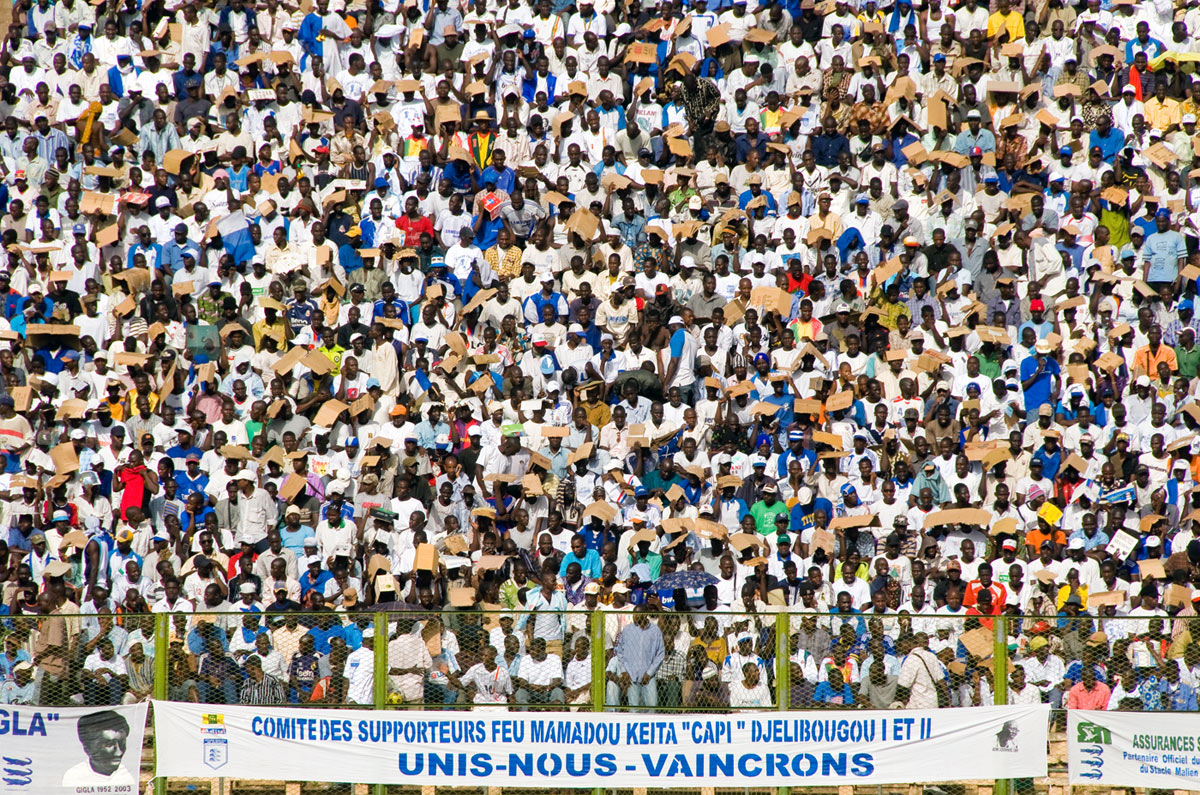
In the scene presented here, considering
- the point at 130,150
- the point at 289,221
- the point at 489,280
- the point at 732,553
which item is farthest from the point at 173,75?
the point at 732,553

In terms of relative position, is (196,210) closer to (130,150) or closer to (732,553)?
(130,150)

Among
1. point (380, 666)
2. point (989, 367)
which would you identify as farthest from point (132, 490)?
point (989, 367)

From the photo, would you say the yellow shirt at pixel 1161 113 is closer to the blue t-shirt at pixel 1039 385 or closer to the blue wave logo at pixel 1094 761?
the blue t-shirt at pixel 1039 385

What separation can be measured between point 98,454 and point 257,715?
563cm

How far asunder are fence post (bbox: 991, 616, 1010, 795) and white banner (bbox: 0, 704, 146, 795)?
6513 mm

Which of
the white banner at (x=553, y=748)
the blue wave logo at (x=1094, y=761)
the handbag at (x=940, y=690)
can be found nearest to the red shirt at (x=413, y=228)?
the white banner at (x=553, y=748)

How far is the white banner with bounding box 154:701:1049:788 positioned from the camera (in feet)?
48.2

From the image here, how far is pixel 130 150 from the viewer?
22.2 meters

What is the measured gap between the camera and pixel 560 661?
14.8m

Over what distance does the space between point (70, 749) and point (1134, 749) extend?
8.03 m

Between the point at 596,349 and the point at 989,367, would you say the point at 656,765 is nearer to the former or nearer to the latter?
the point at 596,349

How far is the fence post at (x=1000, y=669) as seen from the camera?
1459 cm

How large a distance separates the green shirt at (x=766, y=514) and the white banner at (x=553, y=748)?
3793 millimetres

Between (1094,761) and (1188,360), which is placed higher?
(1188,360)
